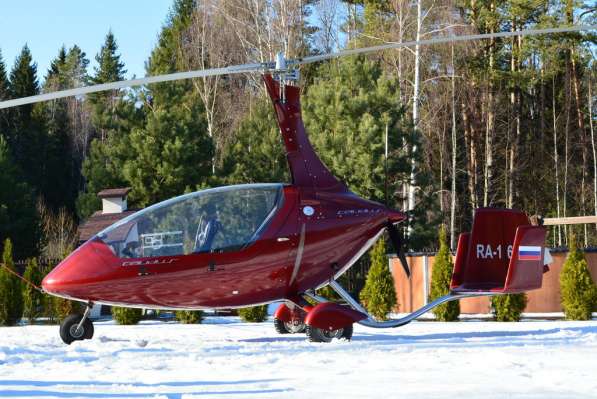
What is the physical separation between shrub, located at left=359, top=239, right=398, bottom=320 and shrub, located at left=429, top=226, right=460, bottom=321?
2.49ft

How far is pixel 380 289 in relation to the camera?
15867 millimetres

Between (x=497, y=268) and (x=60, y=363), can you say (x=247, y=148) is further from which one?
(x=60, y=363)

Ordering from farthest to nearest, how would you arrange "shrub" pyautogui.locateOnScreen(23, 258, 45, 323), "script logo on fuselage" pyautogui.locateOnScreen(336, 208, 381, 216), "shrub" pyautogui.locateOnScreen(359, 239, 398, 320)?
1. "shrub" pyautogui.locateOnScreen(23, 258, 45, 323)
2. "shrub" pyautogui.locateOnScreen(359, 239, 398, 320)
3. "script logo on fuselage" pyautogui.locateOnScreen(336, 208, 381, 216)

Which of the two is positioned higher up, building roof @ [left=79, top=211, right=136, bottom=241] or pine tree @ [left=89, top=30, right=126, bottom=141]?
pine tree @ [left=89, top=30, right=126, bottom=141]

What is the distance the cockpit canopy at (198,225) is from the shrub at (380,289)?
644cm

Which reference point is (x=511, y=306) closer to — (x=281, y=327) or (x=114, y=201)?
(x=281, y=327)

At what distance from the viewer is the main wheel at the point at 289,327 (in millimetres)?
10750

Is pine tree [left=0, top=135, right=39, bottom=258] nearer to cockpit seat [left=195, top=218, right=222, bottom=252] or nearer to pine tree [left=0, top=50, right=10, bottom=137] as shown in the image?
pine tree [left=0, top=50, right=10, bottom=137]

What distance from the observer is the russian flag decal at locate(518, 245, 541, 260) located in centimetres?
1004

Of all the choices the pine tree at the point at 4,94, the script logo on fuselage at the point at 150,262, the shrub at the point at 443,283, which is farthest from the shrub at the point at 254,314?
the pine tree at the point at 4,94

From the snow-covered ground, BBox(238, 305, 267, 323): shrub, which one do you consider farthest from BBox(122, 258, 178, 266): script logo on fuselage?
BBox(238, 305, 267, 323): shrub

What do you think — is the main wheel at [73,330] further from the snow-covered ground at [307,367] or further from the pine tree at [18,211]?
the pine tree at [18,211]

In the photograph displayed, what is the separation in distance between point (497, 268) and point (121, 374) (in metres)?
5.45

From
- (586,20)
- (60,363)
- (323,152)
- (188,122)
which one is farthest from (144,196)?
(60,363)
